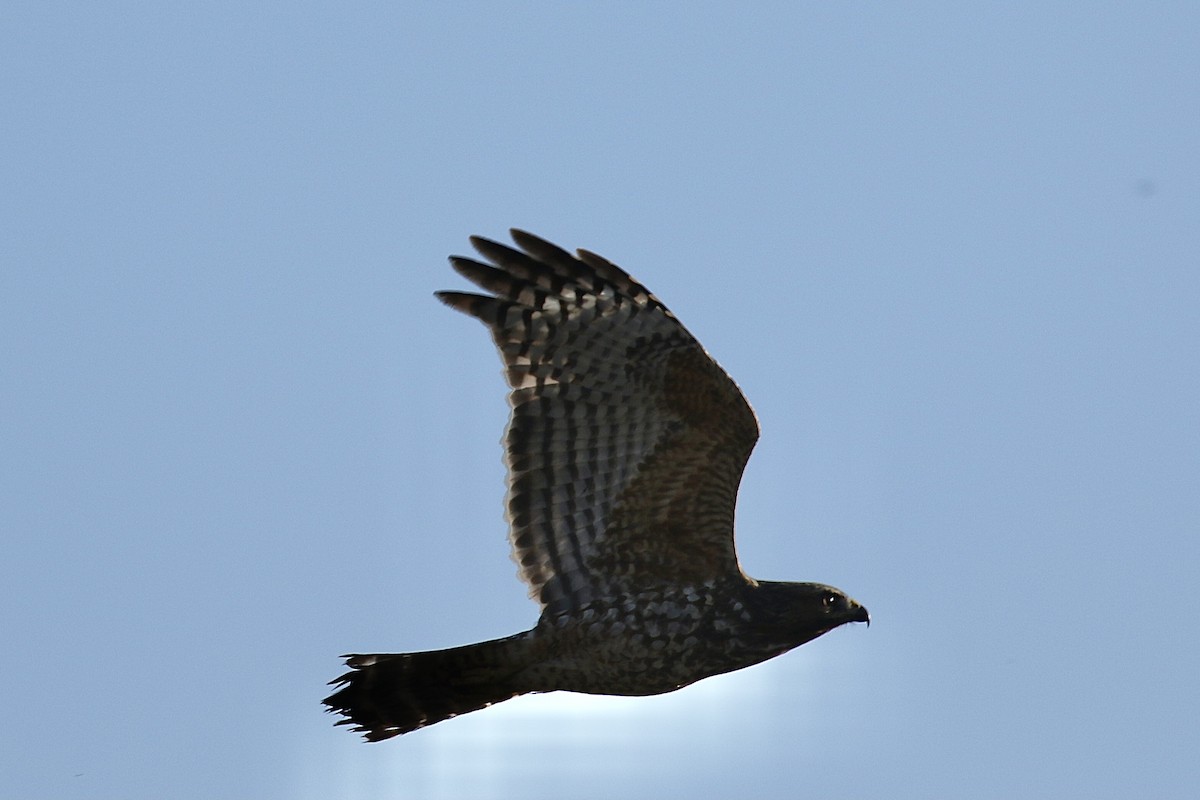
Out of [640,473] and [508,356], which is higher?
[508,356]

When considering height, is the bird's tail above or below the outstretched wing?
below

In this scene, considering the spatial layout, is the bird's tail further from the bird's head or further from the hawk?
the bird's head

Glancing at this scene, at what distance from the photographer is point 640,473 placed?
10.5 metres

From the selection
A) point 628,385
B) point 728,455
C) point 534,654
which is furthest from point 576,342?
point 534,654

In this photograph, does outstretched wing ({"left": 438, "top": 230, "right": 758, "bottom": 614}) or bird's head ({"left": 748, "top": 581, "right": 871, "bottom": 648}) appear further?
bird's head ({"left": 748, "top": 581, "right": 871, "bottom": 648})

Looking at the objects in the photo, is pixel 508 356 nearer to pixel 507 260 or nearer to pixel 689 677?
pixel 507 260

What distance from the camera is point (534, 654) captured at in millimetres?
10484

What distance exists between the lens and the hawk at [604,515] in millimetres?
10266

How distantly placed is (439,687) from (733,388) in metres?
2.18

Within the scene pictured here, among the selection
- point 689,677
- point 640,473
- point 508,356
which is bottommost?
point 689,677

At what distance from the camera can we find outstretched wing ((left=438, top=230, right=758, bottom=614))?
1023cm

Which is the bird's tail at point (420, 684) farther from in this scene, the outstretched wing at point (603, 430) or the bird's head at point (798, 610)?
the bird's head at point (798, 610)

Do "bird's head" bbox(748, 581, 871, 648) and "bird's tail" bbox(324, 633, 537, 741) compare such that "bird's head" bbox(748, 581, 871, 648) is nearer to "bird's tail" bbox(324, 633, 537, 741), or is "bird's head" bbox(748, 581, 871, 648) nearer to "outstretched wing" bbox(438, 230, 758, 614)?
"outstretched wing" bbox(438, 230, 758, 614)

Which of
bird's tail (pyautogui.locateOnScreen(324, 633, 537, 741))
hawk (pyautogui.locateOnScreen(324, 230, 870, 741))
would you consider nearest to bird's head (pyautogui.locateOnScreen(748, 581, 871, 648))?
hawk (pyautogui.locateOnScreen(324, 230, 870, 741))
